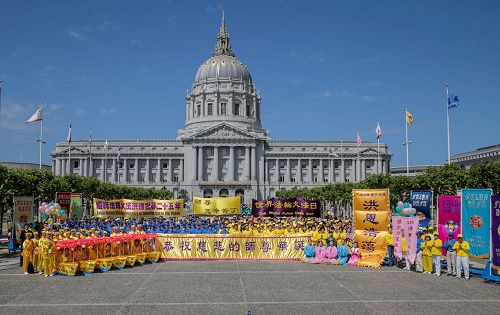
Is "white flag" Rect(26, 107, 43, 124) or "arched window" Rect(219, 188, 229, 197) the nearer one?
"white flag" Rect(26, 107, 43, 124)

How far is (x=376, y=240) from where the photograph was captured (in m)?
23.5

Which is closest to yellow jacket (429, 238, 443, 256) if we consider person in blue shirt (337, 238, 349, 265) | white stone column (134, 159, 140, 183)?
person in blue shirt (337, 238, 349, 265)

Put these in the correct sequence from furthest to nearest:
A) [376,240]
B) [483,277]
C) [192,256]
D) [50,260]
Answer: [192,256]
[376,240]
[50,260]
[483,277]

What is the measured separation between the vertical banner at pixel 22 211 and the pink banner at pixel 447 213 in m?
24.0

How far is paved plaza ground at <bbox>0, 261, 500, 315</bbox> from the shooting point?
46.4ft

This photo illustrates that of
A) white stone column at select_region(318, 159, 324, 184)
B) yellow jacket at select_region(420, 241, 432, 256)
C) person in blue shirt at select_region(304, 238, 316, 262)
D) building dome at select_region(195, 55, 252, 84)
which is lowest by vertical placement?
person in blue shirt at select_region(304, 238, 316, 262)

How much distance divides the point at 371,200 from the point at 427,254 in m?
4.09

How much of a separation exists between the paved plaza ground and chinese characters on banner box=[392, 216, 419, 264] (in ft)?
3.43

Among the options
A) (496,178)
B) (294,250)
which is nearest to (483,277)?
(294,250)

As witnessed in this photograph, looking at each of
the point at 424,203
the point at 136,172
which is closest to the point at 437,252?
the point at 424,203

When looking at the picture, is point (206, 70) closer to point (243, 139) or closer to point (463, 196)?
point (243, 139)

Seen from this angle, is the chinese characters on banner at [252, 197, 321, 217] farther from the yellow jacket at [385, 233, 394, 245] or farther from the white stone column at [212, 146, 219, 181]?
the white stone column at [212, 146, 219, 181]

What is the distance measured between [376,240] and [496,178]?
2420 cm

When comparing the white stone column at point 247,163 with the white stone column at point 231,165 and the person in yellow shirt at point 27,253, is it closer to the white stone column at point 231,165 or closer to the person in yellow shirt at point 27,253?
the white stone column at point 231,165
